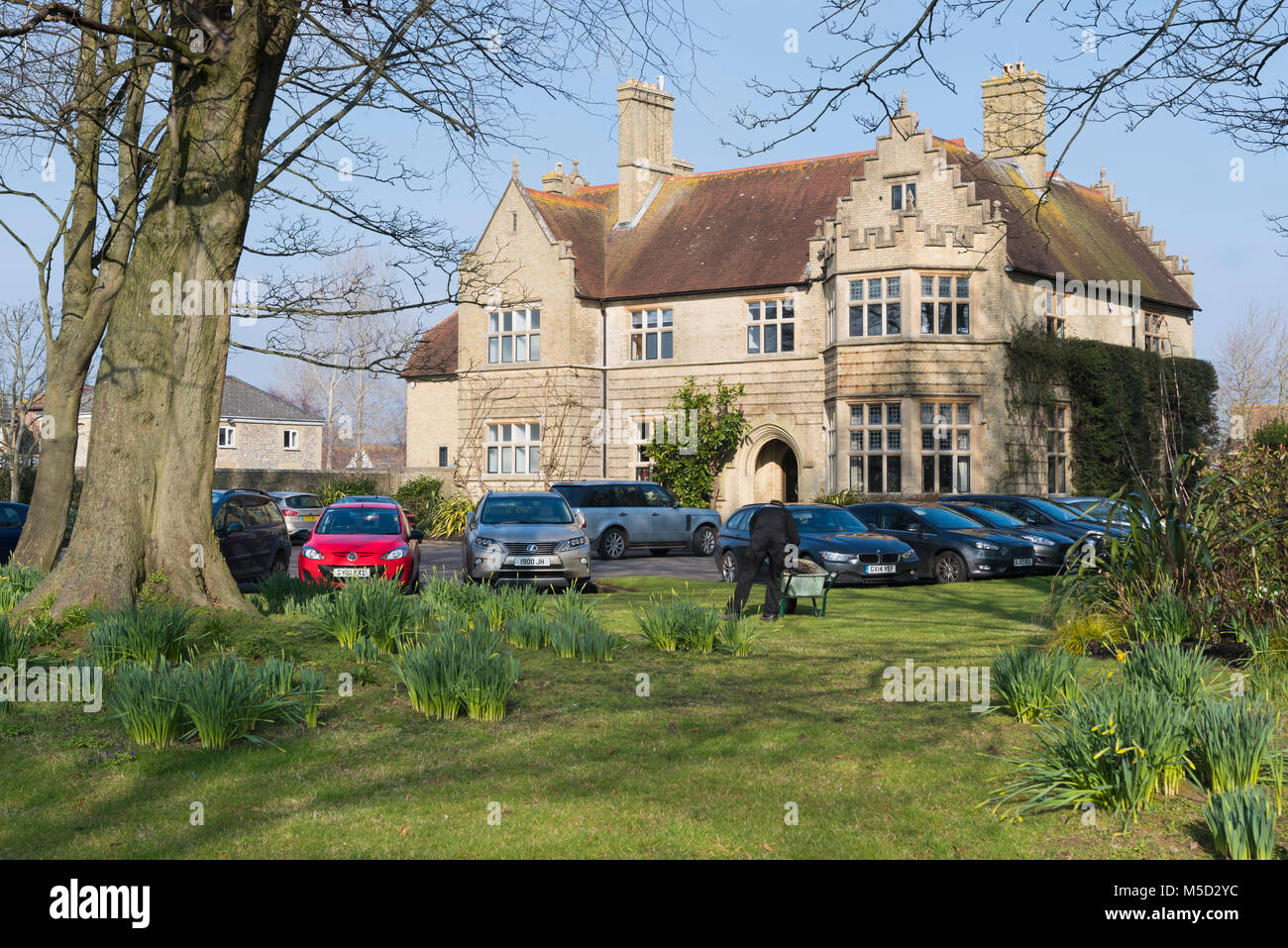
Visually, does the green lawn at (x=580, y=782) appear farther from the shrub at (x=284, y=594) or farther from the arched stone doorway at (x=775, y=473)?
the arched stone doorway at (x=775, y=473)

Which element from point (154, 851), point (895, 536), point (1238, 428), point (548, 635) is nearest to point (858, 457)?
point (1238, 428)

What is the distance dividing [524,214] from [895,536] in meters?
22.2

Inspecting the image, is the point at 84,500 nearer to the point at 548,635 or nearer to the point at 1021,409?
the point at 548,635

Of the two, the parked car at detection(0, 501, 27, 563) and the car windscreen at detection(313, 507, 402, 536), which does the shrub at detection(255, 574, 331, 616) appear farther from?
the parked car at detection(0, 501, 27, 563)

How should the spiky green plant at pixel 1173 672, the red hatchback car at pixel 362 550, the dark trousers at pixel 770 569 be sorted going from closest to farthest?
the spiky green plant at pixel 1173 672 → the dark trousers at pixel 770 569 → the red hatchback car at pixel 362 550

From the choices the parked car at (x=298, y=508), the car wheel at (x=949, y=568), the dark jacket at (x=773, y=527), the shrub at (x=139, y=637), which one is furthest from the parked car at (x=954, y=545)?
the parked car at (x=298, y=508)

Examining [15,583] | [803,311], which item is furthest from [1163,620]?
[803,311]

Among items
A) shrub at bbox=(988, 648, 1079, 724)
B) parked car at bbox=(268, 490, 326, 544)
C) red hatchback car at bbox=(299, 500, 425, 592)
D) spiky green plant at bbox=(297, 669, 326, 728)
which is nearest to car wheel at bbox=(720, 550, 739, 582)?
red hatchback car at bbox=(299, 500, 425, 592)

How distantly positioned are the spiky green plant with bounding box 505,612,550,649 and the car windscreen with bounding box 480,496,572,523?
820 cm

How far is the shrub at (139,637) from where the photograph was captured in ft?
32.1

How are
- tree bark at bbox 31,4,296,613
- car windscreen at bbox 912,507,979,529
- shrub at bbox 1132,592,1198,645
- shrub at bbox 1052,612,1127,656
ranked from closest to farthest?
1. shrub at bbox 1132,592,1198,645
2. shrub at bbox 1052,612,1127,656
3. tree bark at bbox 31,4,296,613
4. car windscreen at bbox 912,507,979,529

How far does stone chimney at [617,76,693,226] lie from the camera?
1635 inches

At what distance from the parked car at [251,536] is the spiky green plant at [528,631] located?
26.6 ft

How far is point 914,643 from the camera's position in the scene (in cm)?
1268
